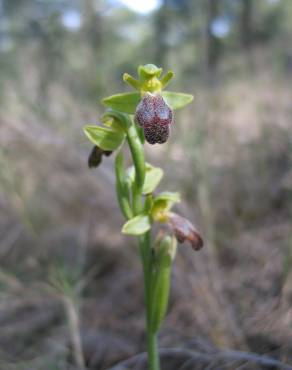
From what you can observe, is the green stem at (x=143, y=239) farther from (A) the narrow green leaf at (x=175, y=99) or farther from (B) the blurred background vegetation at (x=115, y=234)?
(B) the blurred background vegetation at (x=115, y=234)

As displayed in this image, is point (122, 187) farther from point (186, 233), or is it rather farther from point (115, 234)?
point (115, 234)

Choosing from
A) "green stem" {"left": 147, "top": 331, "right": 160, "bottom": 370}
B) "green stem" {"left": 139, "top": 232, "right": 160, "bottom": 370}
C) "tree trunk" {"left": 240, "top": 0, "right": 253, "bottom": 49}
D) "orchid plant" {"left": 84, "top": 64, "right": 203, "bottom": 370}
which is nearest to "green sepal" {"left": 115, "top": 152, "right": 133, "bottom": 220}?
"orchid plant" {"left": 84, "top": 64, "right": 203, "bottom": 370}

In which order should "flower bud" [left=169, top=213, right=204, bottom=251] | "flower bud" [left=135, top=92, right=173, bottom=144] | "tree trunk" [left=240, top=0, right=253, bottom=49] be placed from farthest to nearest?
1. "tree trunk" [left=240, top=0, right=253, bottom=49]
2. "flower bud" [left=169, top=213, right=204, bottom=251]
3. "flower bud" [left=135, top=92, right=173, bottom=144]

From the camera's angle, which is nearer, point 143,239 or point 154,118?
point 154,118

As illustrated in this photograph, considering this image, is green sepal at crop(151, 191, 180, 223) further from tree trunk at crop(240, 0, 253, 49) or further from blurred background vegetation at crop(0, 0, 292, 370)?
tree trunk at crop(240, 0, 253, 49)

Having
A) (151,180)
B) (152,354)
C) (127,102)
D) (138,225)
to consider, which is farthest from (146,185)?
(152,354)

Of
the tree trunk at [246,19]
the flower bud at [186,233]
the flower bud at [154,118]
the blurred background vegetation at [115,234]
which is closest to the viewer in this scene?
the flower bud at [154,118]

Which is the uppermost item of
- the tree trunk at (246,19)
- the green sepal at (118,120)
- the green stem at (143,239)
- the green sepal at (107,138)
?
the tree trunk at (246,19)

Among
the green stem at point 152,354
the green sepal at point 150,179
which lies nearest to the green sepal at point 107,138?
the green sepal at point 150,179
